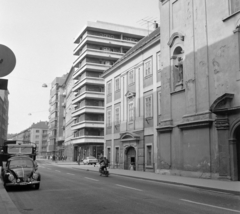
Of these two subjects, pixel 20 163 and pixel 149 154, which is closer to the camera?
pixel 20 163

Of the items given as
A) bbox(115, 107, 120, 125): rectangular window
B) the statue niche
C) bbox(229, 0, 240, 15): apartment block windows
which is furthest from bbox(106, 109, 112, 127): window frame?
bbox(229, 0, 240, 15): apartment block windows

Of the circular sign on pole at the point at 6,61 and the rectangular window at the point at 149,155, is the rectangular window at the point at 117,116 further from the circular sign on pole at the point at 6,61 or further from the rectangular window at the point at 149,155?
the circular sign on pole at the point at 6,61

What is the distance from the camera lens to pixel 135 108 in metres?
33.4

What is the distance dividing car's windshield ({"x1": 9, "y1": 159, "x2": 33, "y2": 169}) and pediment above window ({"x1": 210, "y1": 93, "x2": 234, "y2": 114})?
11.6m

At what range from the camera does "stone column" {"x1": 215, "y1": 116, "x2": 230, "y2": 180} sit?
19203 millimetres

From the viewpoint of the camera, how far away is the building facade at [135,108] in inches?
1177

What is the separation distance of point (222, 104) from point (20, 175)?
41.6 feet

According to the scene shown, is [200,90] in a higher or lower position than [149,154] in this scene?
higher

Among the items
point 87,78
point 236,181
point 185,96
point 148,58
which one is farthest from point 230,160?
point 87,78

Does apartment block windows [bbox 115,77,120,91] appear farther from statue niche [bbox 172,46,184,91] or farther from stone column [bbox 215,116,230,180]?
stone column [bbox 215,116,230,180]

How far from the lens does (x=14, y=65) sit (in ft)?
20.9

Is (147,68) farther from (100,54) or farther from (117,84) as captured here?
(100,54)

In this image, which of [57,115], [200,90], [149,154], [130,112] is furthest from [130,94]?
[57,115]

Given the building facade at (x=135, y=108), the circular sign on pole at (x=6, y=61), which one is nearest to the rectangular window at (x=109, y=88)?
the building facade at (x=135, y=108)
